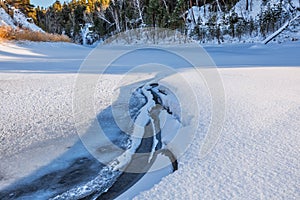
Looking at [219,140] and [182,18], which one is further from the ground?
[182,18]

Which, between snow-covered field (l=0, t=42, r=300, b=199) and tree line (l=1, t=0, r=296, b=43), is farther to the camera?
tree line (l=1, t=0, r=296, b=43)

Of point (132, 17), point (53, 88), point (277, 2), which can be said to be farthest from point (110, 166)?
point (132, 17)

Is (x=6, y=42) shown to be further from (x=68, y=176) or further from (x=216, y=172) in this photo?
(x=216, y=172)

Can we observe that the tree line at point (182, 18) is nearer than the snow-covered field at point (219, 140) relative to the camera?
No

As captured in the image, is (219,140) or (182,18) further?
(182,18)

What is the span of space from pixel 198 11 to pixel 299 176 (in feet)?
49.0

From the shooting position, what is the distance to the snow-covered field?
1.07m

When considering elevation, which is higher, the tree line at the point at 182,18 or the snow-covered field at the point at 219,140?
the tree line at the point at 182,18

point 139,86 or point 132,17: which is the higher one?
point 132,17

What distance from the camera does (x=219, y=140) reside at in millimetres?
1515

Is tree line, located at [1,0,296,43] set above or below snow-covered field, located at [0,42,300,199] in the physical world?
above

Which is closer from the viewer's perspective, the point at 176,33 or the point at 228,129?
the point at 228,129

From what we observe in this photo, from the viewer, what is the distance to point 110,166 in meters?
1.55

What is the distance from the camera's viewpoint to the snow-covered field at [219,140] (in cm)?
107
